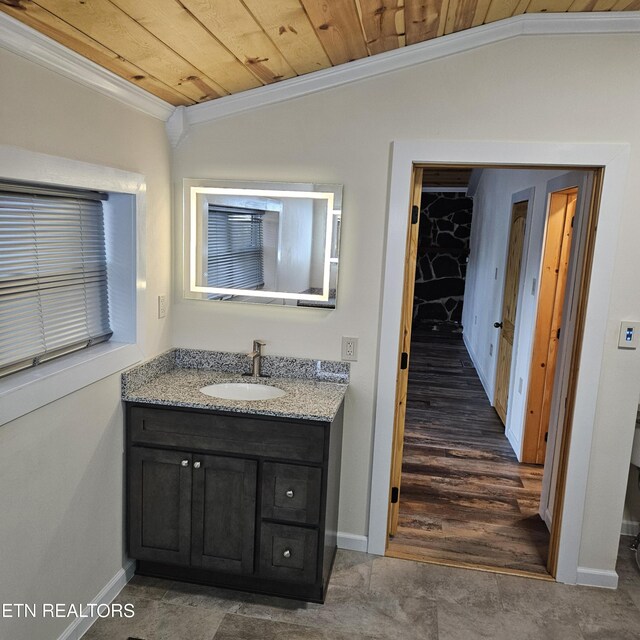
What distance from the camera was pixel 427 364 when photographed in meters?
6.99

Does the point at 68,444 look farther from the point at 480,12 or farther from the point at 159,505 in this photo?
the point at 480,12

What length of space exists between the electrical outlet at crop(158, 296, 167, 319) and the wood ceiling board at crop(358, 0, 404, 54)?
57.6 inches

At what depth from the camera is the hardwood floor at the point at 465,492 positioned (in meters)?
2.99

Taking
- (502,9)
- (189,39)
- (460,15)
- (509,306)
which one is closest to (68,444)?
(189,39)

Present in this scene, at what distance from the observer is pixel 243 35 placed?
1967mm

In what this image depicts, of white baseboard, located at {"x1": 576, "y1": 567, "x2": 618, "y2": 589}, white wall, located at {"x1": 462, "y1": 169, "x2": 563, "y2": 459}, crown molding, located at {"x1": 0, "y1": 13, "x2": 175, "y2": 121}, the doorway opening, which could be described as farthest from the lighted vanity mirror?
white wall, located at {"x1": 462, "y1": 169, "x2": 563, "y2": 459}

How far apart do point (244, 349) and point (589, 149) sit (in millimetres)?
1816

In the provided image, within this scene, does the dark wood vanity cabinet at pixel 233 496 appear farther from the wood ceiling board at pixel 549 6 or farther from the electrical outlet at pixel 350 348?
the wood ceiling board at pixel 549 6

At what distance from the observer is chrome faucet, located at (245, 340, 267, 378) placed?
2844 mm

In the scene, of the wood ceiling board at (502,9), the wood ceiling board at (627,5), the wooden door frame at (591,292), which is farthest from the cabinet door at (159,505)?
the wood ceiling board at (627,5)

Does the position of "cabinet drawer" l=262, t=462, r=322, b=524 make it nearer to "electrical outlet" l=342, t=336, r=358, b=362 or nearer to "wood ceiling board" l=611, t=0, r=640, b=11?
"electrical outlet" l=342, t=336, r=358, b=362

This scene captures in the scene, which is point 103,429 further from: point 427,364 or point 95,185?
point 427,364

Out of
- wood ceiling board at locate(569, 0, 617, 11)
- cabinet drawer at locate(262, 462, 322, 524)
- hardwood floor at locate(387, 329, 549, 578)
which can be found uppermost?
wood ceiling board at locate(569, 0, 617, 11)

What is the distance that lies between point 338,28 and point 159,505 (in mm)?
2076
